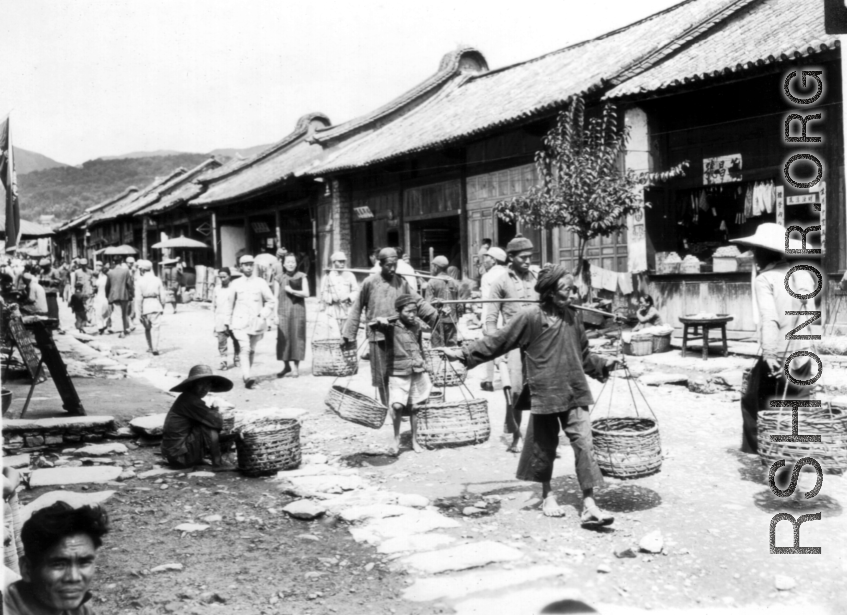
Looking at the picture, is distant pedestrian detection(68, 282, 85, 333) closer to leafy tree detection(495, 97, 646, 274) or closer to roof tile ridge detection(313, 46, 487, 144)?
roof tile ridge detection(313, 46, 487, 144)

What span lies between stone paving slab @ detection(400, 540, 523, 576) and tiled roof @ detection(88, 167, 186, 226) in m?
31.9

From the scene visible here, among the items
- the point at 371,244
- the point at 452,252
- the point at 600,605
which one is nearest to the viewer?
the point at 600,605

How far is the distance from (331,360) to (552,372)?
235 inches

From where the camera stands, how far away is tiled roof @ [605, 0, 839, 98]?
917 cm

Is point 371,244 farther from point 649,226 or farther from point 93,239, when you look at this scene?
point 93,239

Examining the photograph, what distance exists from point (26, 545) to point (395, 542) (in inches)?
91.1

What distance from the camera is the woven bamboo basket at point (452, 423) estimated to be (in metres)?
6.19

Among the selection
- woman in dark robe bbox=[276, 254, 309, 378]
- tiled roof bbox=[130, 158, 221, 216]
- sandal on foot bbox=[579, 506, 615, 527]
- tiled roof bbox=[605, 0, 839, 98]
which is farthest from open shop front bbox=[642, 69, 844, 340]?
tiled roof bbox=[130, 158, 221, 216]

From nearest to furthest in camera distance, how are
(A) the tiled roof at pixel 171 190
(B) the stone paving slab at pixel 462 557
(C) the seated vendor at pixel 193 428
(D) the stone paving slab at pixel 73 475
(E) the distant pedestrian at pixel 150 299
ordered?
(B) the stone paving slab at pixel 462 557 < (D) the stone paving slab at pixel 73 475 < (C) the seated vendor at pixel 193 428 < (E) the distant pedestrian at pixel 150 299 < (A) the tiled roof at pixel 171 190

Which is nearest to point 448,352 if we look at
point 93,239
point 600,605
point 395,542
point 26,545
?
point 395,542

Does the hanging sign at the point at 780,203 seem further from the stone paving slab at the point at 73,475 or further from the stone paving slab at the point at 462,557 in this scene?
the stone paving slab at the point at 73,475

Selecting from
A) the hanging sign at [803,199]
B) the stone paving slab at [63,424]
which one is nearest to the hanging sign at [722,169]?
the hanging sign at [803,199]

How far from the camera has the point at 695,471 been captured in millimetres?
5629

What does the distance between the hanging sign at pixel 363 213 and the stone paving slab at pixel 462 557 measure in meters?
14.8
